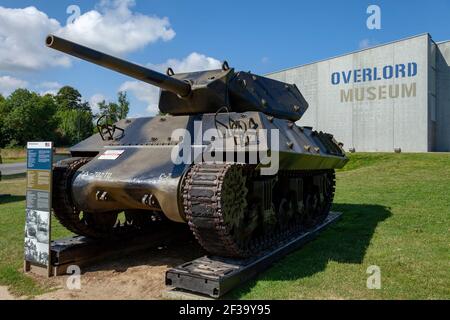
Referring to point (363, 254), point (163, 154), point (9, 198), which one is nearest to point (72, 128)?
point (9, 198)

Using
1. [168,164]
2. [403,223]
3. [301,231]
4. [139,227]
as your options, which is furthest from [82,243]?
[403,223]

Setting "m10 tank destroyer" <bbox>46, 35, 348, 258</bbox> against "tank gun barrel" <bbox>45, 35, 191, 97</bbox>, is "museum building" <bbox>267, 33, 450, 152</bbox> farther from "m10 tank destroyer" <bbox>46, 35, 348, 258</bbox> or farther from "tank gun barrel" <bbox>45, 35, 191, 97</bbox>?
"tank gun barrel" <bbox>45, 35, 191, 97</bbox>

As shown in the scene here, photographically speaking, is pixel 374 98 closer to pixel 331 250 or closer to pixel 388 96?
pixel 388 96

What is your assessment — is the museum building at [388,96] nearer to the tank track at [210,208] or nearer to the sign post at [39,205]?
the tank track at [210,208]

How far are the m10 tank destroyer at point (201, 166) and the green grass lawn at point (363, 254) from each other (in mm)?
611

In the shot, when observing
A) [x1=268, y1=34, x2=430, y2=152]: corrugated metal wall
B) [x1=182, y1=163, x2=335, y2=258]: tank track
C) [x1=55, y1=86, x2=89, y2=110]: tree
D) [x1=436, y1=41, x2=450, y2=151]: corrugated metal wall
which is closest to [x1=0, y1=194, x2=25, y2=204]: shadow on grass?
[x1=182, y1=163, x2=335, y2=258]: tank track

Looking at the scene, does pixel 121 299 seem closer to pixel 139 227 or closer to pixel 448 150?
pixel 139 227

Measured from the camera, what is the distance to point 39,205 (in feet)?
22.2

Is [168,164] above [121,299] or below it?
above

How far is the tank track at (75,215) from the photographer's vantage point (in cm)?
718

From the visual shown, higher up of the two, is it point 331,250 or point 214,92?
point 214,92

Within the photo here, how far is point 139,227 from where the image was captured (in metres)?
8.77

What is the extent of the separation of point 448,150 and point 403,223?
25.3 metres

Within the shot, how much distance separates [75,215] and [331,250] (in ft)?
13.7
